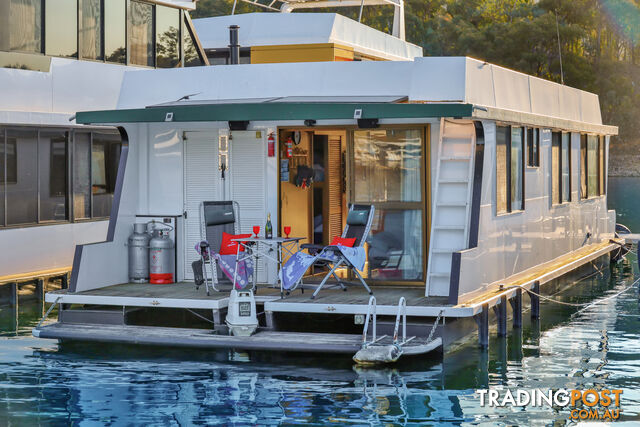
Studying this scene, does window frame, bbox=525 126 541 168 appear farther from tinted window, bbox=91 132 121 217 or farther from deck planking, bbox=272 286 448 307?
tinted window, bbox=91 132 121 217

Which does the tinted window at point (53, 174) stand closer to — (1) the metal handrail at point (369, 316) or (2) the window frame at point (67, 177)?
(2) the window frame at point (67, 177)

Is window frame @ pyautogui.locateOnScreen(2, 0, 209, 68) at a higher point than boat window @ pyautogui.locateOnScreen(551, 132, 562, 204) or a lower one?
higher

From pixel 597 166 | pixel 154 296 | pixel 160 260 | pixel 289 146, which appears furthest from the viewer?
pixel 597 166

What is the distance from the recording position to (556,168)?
51.2 feet

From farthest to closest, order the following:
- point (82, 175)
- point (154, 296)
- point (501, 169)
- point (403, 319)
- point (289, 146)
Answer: point (82, 175) < point (289, 146) < point (501, 169) < point (154, 296) < point (403, 319)

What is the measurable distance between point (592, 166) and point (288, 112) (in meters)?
8.78

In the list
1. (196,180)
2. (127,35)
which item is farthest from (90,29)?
(196,180)

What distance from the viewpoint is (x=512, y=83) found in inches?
525

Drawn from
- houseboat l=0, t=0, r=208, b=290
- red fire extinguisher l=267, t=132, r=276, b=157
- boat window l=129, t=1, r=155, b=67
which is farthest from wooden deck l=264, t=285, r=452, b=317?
boat window l=129, t=1, r=155, b=67

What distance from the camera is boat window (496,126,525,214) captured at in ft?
40.8

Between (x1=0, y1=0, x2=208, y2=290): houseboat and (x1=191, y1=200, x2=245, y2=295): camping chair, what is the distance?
149 inches

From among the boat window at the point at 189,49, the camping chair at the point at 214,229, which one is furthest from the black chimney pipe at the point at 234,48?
the boat window at the point at 189,49

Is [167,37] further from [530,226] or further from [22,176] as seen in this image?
[530,226]

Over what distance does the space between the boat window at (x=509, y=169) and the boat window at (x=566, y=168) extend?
2.68 metres
